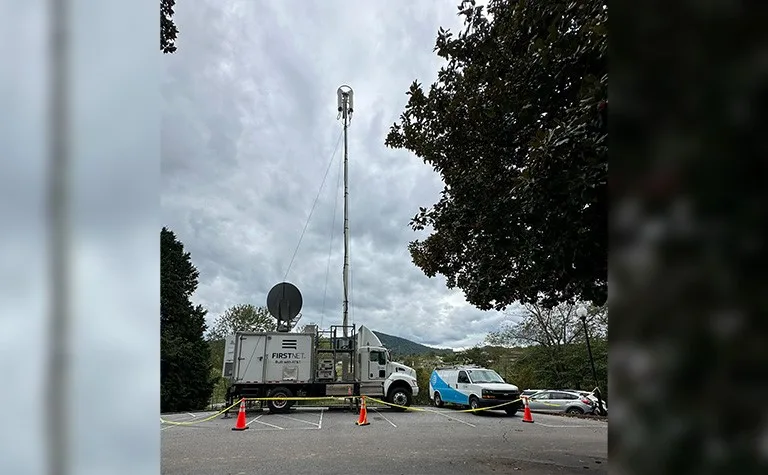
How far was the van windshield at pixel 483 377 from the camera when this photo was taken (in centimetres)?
1395

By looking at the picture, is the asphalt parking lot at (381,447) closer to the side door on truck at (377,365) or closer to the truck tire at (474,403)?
the side door on truck at (377,365)

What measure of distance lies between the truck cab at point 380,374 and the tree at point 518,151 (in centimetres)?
615

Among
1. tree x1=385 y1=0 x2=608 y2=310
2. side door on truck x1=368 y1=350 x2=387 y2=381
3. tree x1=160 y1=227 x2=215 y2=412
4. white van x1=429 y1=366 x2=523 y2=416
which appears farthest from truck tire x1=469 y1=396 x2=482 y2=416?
tree x1=160 y1=227 x2=215 y2=412

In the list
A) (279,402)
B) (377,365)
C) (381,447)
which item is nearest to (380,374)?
(377,365)

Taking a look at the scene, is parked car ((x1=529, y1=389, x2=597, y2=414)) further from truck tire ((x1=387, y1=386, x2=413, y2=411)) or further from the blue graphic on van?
truck tire ((x1=387, y1=386, x2=413, y2=411))

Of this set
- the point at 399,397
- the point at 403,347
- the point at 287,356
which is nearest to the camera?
the point at 287,356
